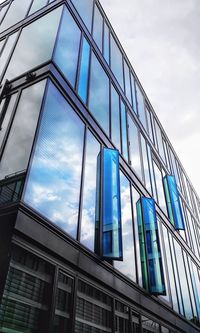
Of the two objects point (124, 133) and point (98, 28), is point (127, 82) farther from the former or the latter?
point (124, 133)

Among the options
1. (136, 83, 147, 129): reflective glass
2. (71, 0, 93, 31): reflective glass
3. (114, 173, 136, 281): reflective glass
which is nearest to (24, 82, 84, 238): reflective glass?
(114, 173, 136, 281): reflective glass

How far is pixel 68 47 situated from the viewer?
11.5 m

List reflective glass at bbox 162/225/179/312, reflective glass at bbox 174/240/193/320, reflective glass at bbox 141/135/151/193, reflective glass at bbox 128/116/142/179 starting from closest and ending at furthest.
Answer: reflective glass at bbox 162/225/179/312, reflective glass at bbox 128/116/142/179, reflective glass at bbox 174/240/193/320, reflective glass at bbox 141/135/151/193

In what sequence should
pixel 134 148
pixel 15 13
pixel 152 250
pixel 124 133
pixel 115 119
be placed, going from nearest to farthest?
pixel 152 250, pixel 115 119, pixel 15 13, pixel 124 133, pixel 134 148

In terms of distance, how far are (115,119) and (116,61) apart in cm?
572

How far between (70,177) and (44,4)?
33.1 ft

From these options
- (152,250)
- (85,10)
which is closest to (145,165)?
(152,250)

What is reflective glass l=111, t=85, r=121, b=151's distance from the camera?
45.1 ft

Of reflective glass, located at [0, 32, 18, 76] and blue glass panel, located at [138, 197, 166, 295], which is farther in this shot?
reflective glass, located at [0, 32, 18, 76]

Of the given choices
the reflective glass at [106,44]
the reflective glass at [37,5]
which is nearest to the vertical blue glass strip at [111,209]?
the reflective glass at [106,44]

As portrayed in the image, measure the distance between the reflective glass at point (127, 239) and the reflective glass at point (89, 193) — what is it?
6.05 ft

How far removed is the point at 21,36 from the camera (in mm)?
12695

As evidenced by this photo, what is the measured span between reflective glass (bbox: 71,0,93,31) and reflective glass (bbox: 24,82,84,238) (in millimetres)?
7122

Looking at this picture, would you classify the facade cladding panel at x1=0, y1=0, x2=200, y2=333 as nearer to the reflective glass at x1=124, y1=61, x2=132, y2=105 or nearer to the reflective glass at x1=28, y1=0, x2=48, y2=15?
the reflective glass at x1=28, y1=0, x2=48, y2=15
